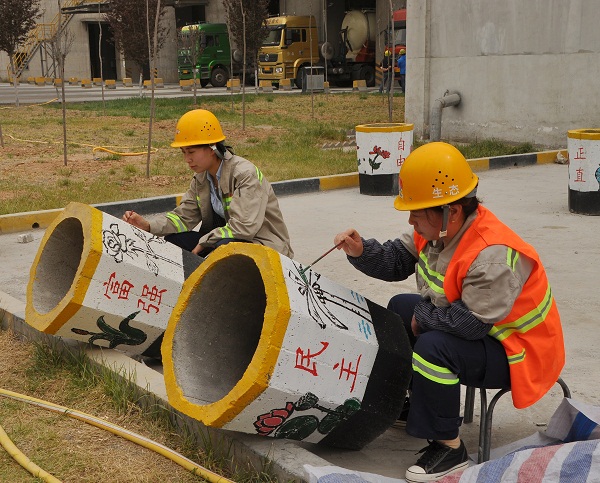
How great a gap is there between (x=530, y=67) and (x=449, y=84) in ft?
5.29

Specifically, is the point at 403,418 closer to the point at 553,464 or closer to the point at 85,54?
the point at 553,464

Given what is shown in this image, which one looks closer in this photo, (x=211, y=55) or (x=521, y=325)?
(x=521, y=325)

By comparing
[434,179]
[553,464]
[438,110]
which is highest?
[438,110]

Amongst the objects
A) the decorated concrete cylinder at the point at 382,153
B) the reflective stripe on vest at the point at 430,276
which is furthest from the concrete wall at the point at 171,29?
the reflective stripe on vest at the point at 430,276

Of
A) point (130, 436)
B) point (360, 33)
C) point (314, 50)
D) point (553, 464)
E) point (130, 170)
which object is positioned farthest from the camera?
point (360, 33)

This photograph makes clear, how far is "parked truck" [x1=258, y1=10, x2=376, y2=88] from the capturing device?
33.2 metres

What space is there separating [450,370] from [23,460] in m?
1.68

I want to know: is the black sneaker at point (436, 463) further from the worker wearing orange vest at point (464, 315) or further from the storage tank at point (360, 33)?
the storage tank at point (360, 33)

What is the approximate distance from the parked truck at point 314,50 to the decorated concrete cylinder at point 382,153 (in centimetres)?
2255

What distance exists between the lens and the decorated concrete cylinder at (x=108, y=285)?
160 inches

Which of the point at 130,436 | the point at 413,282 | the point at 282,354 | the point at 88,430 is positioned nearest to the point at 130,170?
the point at 413,282

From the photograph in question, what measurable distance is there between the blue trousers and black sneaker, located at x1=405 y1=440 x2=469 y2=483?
7 cm

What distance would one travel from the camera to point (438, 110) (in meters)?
14.2

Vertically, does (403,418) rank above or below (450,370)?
below
